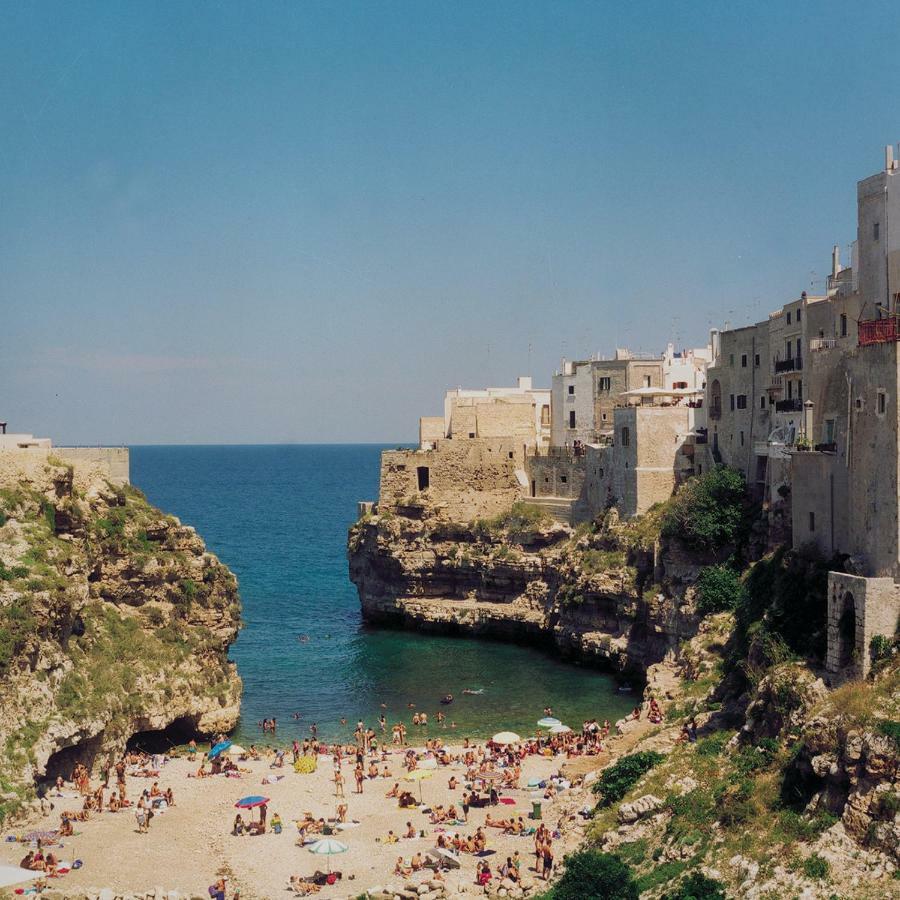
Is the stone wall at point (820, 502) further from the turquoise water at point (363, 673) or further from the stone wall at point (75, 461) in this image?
the stone wall at point (75, 461)

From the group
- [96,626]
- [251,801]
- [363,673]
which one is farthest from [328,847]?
[363,673]

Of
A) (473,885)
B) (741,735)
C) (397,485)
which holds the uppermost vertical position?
(397,485)

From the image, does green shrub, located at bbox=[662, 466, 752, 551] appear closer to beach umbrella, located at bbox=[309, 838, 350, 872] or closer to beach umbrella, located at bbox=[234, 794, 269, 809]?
beach umbrella, located at bbox=[234, 794, 269, 809]

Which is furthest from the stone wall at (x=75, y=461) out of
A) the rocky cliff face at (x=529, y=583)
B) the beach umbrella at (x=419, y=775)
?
the rocky cliff face at (x=529, y=583)

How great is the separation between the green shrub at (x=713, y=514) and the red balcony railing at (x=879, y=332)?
17.3m

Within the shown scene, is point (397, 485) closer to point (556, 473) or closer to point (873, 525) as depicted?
point (556, 473)

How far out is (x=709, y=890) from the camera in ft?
81.8

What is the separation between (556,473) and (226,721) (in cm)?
2649

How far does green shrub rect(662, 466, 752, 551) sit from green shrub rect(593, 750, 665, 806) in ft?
48.8

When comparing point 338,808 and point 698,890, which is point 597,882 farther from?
point 338,808

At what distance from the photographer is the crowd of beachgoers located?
3094 centimetres

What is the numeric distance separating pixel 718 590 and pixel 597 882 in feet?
69.9

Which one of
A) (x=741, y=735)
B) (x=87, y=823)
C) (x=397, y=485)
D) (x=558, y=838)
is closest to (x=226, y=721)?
(x=87, y=823)

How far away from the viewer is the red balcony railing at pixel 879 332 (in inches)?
1164
